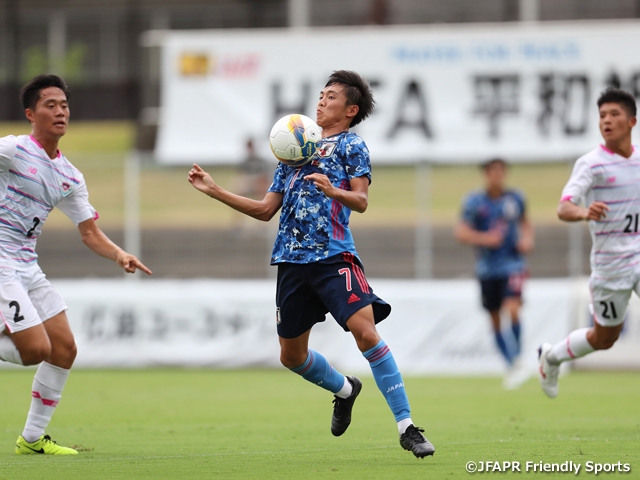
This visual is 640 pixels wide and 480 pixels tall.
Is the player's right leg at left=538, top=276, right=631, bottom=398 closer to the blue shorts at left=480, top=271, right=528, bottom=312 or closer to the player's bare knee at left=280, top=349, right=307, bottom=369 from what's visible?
the player's bare knee at left=280, top=349, right=307, bottom=369

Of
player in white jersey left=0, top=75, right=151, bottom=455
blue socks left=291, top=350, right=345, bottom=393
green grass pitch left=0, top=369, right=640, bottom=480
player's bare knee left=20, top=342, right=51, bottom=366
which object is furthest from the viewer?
blue socks left=291, top=350, right=345, bottom=393

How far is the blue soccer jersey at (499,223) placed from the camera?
14.0 meters

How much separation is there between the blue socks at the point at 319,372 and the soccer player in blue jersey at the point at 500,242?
6.59m

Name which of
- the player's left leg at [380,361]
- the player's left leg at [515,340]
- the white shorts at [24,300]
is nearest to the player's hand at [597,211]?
the player's left leg at [380,361]

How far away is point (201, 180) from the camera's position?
23.2 ft

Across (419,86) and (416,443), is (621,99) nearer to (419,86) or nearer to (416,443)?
(416,443)

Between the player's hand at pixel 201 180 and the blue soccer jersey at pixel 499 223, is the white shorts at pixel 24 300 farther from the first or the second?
the blue soccer jersey at pixel 499 223

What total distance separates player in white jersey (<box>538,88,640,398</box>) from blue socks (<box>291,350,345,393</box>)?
2.47m

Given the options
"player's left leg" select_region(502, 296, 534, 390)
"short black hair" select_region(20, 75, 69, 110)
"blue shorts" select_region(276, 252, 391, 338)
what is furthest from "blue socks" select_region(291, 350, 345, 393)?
"player's left leg" select_region(502, 296, 534, 390)

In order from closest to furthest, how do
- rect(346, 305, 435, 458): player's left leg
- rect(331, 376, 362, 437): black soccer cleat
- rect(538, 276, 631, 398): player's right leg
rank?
rect(346, 305, 435, 458): player's left leg
rect(331, 376, 362, 437): black soccer cleat
rect(538, 276, 631, 398): player's right leg

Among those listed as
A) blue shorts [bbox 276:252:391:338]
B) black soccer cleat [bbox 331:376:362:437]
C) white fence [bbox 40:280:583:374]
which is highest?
blue shorts [bbox 276:252:391:338]

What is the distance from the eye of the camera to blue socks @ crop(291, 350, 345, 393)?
7.46 m

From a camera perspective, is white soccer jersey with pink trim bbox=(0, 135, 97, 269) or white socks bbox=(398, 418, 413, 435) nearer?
white socks bbox=(398, 418, 413, 435)

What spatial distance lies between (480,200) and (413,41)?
7308mm
